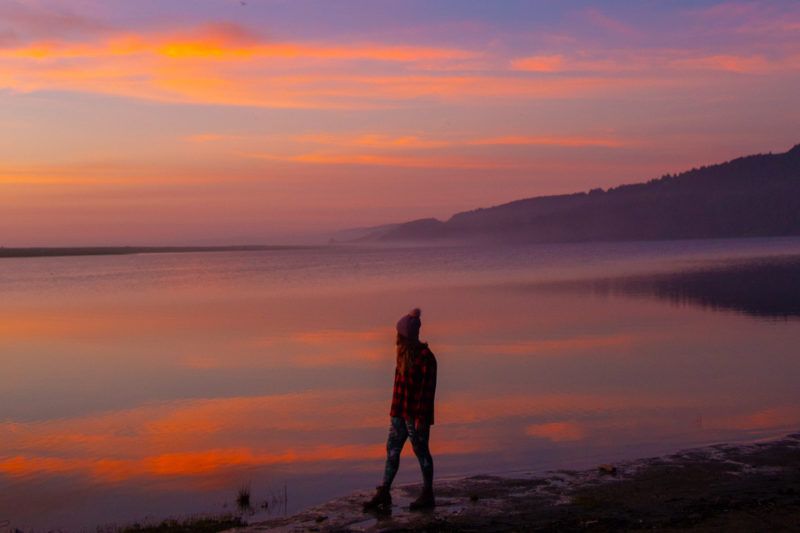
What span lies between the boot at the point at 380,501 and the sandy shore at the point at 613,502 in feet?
0.41

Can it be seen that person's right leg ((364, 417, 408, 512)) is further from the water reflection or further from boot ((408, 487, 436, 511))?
the water reflection

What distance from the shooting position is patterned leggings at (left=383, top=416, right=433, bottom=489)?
1074 centimetres

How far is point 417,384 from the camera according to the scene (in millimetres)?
10555

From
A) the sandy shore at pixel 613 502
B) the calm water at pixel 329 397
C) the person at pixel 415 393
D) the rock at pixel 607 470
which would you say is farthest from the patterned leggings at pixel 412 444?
the rock at pixel 607 470

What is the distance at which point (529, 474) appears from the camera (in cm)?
1299

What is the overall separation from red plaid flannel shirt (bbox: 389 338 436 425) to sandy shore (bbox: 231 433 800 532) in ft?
3.90

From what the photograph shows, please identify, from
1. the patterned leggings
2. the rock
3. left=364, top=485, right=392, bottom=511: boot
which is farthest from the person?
the rock

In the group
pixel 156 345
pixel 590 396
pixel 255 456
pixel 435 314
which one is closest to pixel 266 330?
pixel 156 345

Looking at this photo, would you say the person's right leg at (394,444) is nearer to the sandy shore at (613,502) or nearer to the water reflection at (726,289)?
the sandy shore at (613,502)

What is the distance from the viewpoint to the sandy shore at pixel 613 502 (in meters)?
9.94

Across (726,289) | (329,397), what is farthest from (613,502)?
(726,289)

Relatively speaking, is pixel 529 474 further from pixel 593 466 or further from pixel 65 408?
pixel 65 408

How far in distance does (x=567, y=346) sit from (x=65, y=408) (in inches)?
609

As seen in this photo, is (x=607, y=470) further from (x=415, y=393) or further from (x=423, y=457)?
(x=415, y=393)
